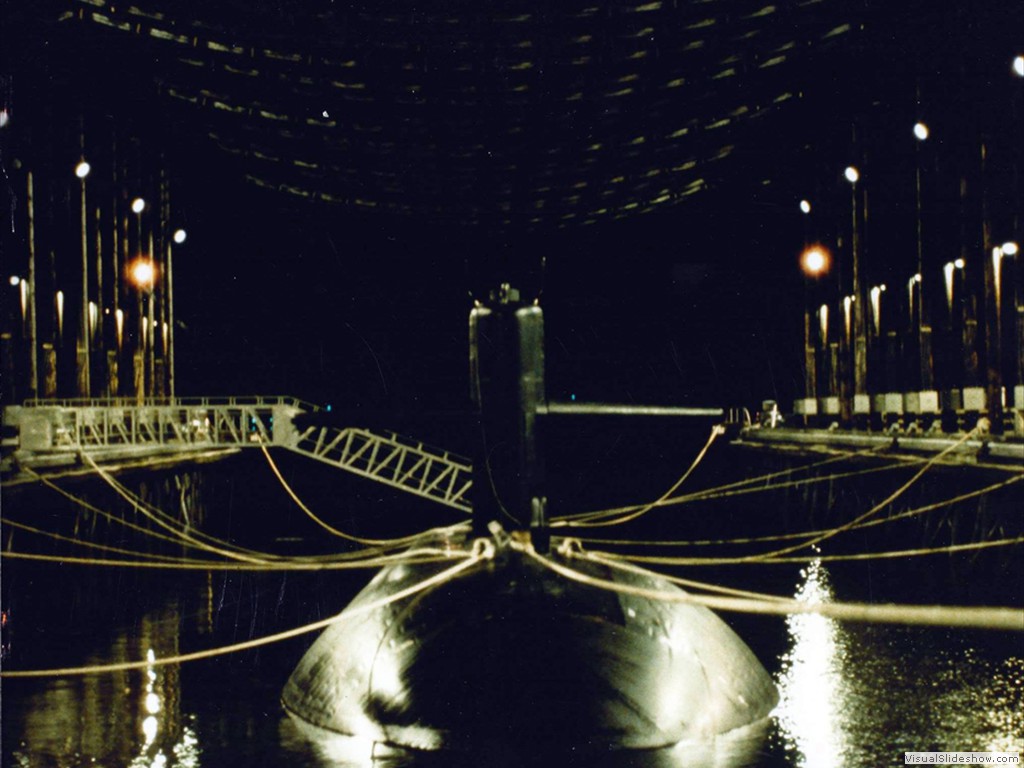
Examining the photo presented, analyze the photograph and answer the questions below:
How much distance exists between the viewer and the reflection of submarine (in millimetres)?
6457

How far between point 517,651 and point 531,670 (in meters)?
0.14

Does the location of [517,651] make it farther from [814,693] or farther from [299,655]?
[299,655]

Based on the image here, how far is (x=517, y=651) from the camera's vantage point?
6.63 metres

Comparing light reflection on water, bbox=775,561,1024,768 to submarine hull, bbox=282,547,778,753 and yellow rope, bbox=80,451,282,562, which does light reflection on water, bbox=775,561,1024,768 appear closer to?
submarine hull, bbox=282,547,778,753

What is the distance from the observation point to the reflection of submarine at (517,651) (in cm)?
646

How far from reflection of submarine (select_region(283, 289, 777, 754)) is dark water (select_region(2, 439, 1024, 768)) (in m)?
0.22

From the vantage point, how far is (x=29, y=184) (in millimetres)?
37875

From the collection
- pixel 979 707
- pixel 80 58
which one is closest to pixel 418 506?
pixel 80 58

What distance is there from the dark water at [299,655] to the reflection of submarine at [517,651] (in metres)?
0.22

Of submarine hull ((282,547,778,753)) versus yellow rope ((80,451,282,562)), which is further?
yellow rope ((80,451,282,562))

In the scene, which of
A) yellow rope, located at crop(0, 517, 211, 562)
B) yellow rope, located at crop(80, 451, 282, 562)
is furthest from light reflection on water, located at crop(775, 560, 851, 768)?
yellow rope, located at crop(0, 517, 211, 562)

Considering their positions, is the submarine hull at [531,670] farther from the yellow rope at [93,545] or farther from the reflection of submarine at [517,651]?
the yellow rope at [93,545]

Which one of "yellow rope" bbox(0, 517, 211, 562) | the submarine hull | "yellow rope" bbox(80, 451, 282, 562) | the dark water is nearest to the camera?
the submarine hull

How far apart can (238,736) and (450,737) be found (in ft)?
10.8
